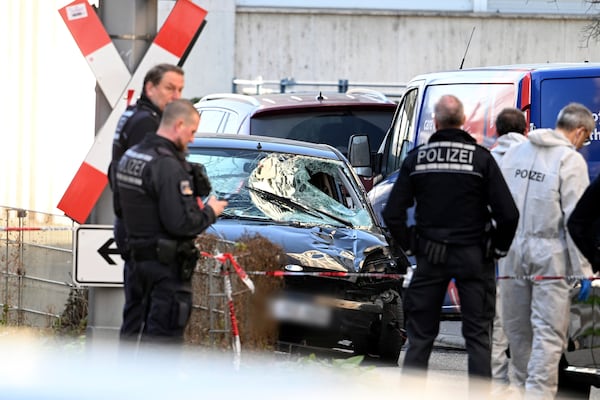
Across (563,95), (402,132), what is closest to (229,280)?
(563,95)

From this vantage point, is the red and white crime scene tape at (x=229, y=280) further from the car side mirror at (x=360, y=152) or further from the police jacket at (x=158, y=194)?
the car side mirror at (x=360, y=152)

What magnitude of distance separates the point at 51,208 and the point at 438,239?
10261 millimetres

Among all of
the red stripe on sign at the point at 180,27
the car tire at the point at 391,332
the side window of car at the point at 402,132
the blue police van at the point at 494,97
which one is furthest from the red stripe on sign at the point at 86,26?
the side window of car at the point at 402,132

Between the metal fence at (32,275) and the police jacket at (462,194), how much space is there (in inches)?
153

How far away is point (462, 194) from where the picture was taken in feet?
24.9

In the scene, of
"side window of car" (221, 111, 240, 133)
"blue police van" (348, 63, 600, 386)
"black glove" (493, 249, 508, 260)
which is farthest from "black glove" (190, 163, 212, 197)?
"side window of car" (221, 111, 240, 133)

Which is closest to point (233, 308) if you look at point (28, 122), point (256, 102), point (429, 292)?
point (429, 292)

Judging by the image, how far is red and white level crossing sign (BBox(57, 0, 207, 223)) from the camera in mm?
7398

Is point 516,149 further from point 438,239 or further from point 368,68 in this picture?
point 368,68

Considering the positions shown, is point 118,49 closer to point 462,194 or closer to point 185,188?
point 185,188

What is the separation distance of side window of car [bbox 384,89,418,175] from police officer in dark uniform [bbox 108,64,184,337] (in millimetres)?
5052

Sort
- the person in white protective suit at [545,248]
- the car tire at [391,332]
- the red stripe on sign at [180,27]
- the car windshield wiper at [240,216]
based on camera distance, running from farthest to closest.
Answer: the car windshield wiper at [240,216] < the car tire at [391,332] < the person in white protective suit at [545,248] < the red stripe on sign at [180,27]

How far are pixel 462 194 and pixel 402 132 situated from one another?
5.10m

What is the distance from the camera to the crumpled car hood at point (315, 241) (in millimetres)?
9391
